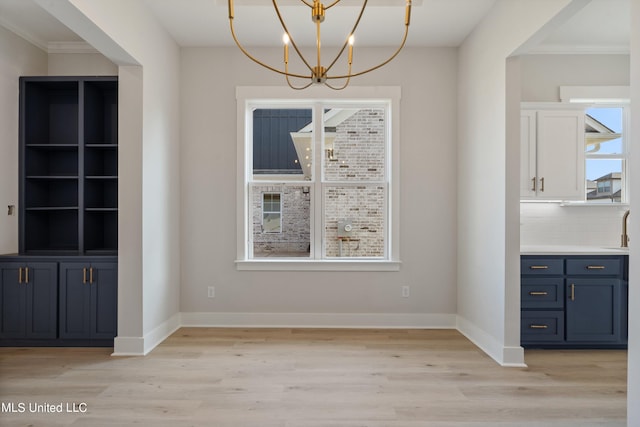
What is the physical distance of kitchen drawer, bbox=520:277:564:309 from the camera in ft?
12.8

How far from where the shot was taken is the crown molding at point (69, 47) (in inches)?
176

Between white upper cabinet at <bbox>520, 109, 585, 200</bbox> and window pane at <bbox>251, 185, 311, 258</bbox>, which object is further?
window pane at <bbox>251, 185, 311, 258</bbox>

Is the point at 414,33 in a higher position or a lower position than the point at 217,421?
higher

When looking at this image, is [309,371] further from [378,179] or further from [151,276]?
[378,179]

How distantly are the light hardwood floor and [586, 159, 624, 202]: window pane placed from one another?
1.71 metres

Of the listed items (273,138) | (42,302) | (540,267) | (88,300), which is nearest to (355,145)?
(273,138)

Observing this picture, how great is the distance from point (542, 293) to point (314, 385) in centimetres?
225

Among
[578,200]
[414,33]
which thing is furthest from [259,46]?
[578,200]

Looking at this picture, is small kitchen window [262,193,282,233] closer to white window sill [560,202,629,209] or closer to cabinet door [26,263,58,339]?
cabinet door [26,263,58,339]

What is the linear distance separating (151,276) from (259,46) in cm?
260

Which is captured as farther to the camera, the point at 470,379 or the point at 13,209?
the point at 13,209

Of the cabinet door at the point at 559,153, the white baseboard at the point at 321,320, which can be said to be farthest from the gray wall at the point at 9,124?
the cabinet door at the point at 559,153

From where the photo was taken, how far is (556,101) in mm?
4555

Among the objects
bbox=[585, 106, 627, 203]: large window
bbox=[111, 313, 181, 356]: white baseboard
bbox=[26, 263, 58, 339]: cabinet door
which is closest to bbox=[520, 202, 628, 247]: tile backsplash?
bbox=[585, 106, 627, 203]: large window
